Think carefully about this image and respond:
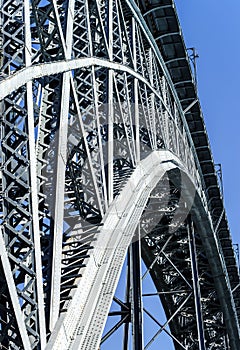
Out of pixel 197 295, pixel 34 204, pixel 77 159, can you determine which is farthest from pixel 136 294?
pixel 34 204

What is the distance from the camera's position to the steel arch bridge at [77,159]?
8.59 metres

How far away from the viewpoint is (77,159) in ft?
50.3

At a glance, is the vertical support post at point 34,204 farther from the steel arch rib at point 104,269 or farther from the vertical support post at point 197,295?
the vertical support post at point 197,295

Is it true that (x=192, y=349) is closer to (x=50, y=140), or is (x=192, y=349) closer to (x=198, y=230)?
(x=198, y=230)

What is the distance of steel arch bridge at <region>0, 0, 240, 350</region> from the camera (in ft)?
28.2

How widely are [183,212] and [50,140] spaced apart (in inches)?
638

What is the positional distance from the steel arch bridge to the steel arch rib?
0.02m

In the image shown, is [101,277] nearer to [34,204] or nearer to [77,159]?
[34,204]

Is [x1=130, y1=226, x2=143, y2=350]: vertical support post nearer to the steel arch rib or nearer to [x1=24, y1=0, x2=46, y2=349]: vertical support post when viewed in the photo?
the steel arch rib

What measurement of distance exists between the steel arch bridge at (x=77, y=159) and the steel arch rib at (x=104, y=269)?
2 centimetres

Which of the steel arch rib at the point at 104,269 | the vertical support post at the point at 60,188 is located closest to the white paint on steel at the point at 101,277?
the steel arch rib at the point at 104,269

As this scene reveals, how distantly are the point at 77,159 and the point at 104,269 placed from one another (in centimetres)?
477

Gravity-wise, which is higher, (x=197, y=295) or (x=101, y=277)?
(x=197, y=295)

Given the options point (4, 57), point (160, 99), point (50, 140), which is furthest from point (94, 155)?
point (160, 99)
